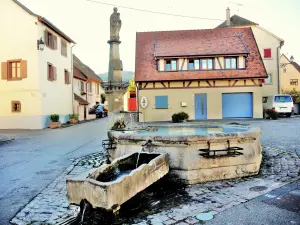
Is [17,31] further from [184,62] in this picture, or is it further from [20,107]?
[184,62]

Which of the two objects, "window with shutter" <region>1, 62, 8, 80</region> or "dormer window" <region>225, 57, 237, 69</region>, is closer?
"window with shutter" <region>1, 62, 8, 80</region>

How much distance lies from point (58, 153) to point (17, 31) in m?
15.1

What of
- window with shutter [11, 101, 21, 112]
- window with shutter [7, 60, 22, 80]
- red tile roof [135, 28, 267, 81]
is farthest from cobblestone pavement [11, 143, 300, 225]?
red tile roof [135, 28, 267, 81]

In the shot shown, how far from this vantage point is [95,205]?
3.99 metres

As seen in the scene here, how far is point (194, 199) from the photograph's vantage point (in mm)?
4879

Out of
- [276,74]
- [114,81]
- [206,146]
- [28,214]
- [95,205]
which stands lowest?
[28,214]

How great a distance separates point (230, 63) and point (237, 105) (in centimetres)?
372

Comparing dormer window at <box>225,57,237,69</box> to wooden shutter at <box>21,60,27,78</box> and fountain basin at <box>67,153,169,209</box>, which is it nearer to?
wooden shutter at <box>21,60,27,78</box>

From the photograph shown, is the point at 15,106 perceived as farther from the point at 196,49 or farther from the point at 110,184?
the point at 110,184

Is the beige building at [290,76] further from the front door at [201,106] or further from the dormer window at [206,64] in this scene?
the front door at [201,106]

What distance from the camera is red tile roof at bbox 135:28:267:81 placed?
79.3 ft

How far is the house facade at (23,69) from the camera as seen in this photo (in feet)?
69.2

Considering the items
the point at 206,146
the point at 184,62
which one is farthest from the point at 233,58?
the point at 206,146

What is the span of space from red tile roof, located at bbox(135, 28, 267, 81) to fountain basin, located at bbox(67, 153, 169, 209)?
19323 mm
